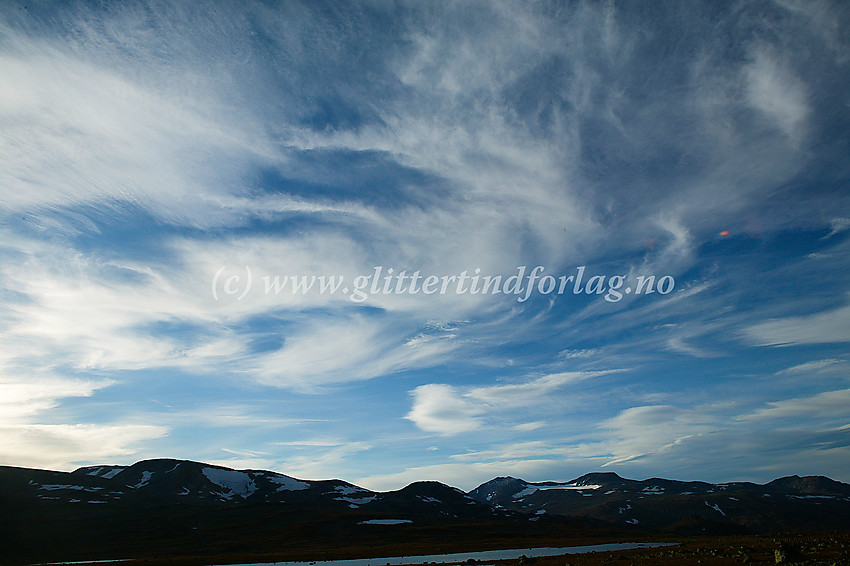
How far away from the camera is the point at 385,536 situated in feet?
514

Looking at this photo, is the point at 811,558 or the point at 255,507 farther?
the point at 255,507

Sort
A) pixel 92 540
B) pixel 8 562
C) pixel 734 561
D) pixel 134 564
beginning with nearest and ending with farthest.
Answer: pixel 734 561, pixel 134 564, pixel 8 562, pixel 92 540

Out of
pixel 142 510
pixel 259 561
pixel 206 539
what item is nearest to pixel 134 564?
pixel 259 561

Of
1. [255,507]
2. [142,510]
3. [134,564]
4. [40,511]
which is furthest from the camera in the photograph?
[255,507]

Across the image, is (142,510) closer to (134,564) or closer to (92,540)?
(92,540)

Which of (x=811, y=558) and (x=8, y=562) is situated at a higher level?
(x=811, y=558)

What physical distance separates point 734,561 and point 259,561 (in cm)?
9271

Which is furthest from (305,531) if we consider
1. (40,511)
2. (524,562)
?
(524,562)

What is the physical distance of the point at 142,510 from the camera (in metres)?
184

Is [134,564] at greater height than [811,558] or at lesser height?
lesser

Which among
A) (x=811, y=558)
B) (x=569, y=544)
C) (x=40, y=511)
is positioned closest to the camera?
(x=811, y=558)

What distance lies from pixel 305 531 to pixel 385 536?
1150 inches

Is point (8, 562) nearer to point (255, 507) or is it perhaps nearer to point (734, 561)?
point (255, 507)

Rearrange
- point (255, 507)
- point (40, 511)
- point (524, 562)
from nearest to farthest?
point (524, 562) → point (40, 511) → point (255, 507)
